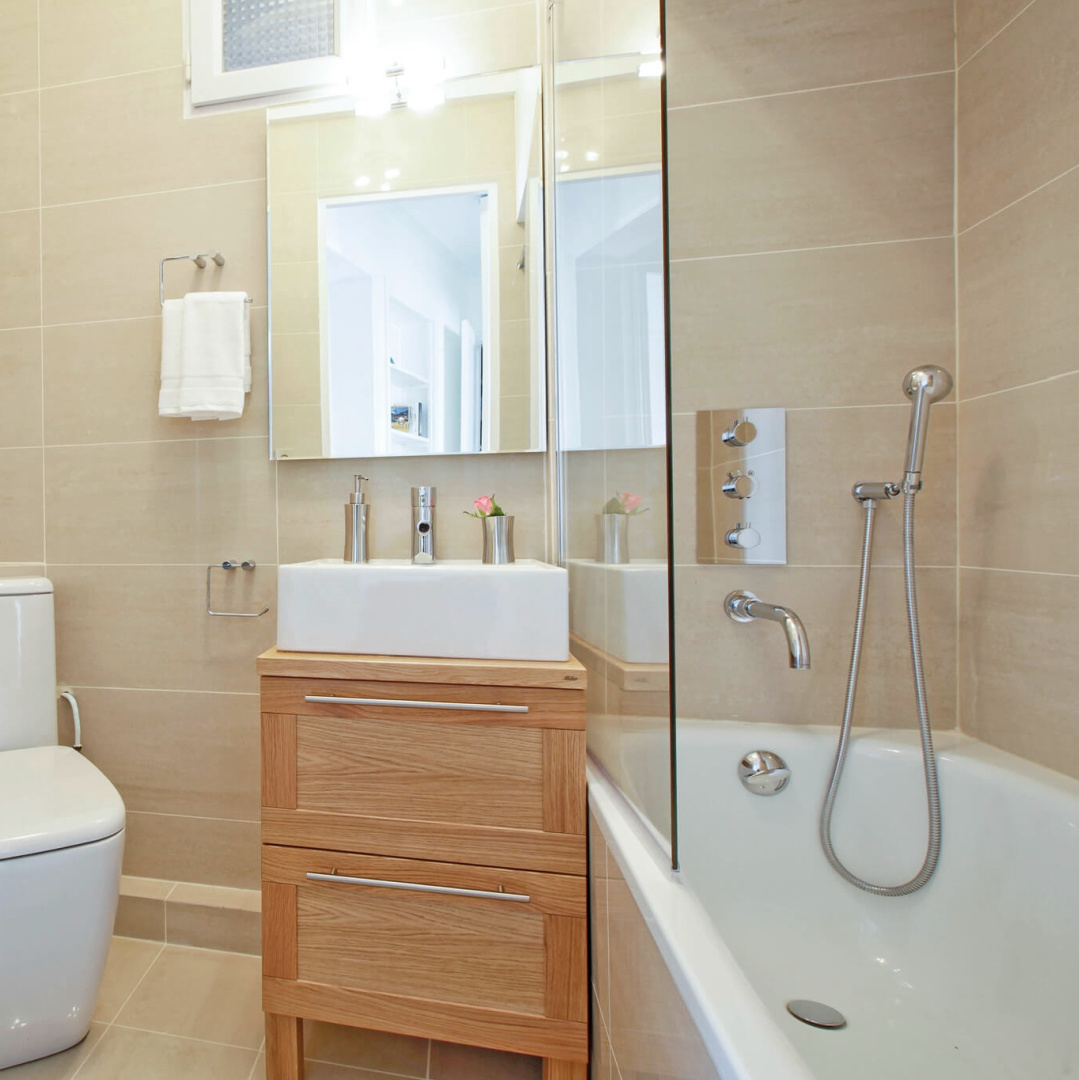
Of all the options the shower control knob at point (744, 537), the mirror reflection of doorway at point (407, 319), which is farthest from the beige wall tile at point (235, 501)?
the shower control knob at point (744, 537)

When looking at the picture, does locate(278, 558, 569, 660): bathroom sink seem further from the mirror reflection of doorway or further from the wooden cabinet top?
the mirror reflection of doorway

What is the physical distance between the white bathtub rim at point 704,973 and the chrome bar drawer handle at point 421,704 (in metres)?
0.24

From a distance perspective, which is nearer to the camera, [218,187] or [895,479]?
[895,479]

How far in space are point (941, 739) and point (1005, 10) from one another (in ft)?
4.19

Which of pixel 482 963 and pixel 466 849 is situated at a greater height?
pixel 466 849

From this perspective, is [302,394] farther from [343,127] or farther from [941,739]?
[941,739]

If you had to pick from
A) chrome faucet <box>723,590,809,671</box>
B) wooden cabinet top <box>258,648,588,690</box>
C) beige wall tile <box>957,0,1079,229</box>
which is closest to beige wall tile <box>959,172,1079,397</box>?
beige wall tile <box>957,0,1079,229</box>

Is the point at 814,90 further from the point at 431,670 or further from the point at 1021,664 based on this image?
the point at 431,670

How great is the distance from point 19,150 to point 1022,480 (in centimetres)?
235

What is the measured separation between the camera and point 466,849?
0.97 metres

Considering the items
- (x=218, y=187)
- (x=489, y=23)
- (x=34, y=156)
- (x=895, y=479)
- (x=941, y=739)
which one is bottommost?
(x=941, y=739)

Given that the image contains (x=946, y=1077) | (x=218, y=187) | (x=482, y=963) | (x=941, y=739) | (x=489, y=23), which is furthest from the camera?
(x=218, y=187)

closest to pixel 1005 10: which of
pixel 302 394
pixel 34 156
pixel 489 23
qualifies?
pixel 489 23

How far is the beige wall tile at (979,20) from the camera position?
1042 mm
